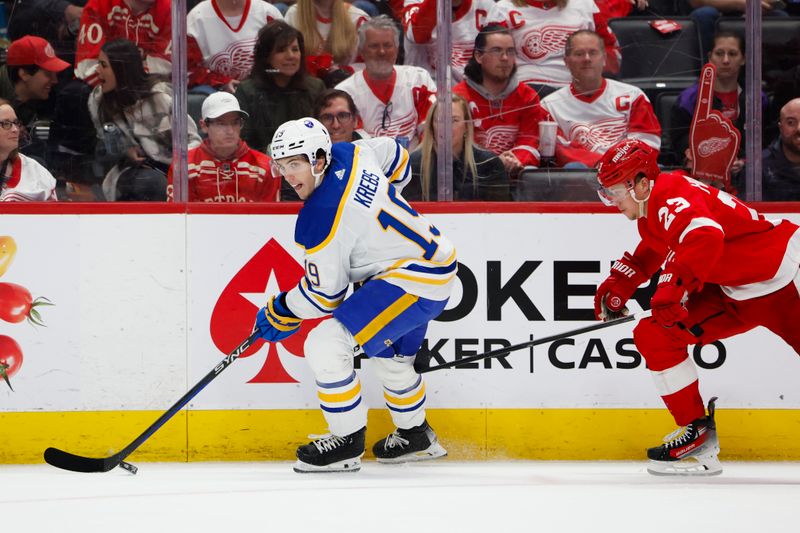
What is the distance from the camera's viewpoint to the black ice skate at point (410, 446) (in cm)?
387

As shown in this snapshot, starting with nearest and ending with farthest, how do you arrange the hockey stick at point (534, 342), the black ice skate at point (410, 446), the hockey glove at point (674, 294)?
1. the hockey glove at point (674, 294)
2. the hockey stick at point (534, 342)
3. the black ice skate at point (410, 446)

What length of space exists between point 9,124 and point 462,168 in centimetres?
162

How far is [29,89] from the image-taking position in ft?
12.8

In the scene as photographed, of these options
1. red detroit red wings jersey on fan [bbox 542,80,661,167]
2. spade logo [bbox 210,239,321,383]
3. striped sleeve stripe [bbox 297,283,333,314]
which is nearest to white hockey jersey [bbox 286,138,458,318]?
striped sleeve stripe [bbox 297,283,333,314]

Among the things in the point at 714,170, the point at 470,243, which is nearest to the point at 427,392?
the point at 470,243

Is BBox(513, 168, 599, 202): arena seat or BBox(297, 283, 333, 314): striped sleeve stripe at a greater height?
BBox(513, 168, 599, 202): arena seat

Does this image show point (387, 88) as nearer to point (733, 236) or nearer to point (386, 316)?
point (386, 316)

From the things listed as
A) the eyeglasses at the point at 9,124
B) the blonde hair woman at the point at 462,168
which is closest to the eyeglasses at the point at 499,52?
the blonde hair woman at the point at 462,168

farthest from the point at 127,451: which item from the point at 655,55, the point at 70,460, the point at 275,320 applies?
the point at 655,55

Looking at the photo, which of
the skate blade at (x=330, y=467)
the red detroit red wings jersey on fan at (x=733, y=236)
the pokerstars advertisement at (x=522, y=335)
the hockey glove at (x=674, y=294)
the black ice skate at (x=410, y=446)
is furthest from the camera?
the pokerstars advertisement at (x=522, y=335)

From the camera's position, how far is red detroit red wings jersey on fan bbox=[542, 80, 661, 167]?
13.3ft

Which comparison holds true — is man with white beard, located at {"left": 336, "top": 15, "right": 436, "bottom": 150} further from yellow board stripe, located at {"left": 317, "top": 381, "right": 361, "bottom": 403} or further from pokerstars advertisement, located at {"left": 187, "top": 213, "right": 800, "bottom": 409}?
yellow board stripe, located at {"left": 317, "top": 381, "right": 361, "bottom": 403}

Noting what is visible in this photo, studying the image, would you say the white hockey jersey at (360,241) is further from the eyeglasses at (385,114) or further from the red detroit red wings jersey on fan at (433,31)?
the red detroit red wings jersey on fan at (433,31)

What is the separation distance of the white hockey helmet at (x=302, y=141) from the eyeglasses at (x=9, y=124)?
1.00 meters
